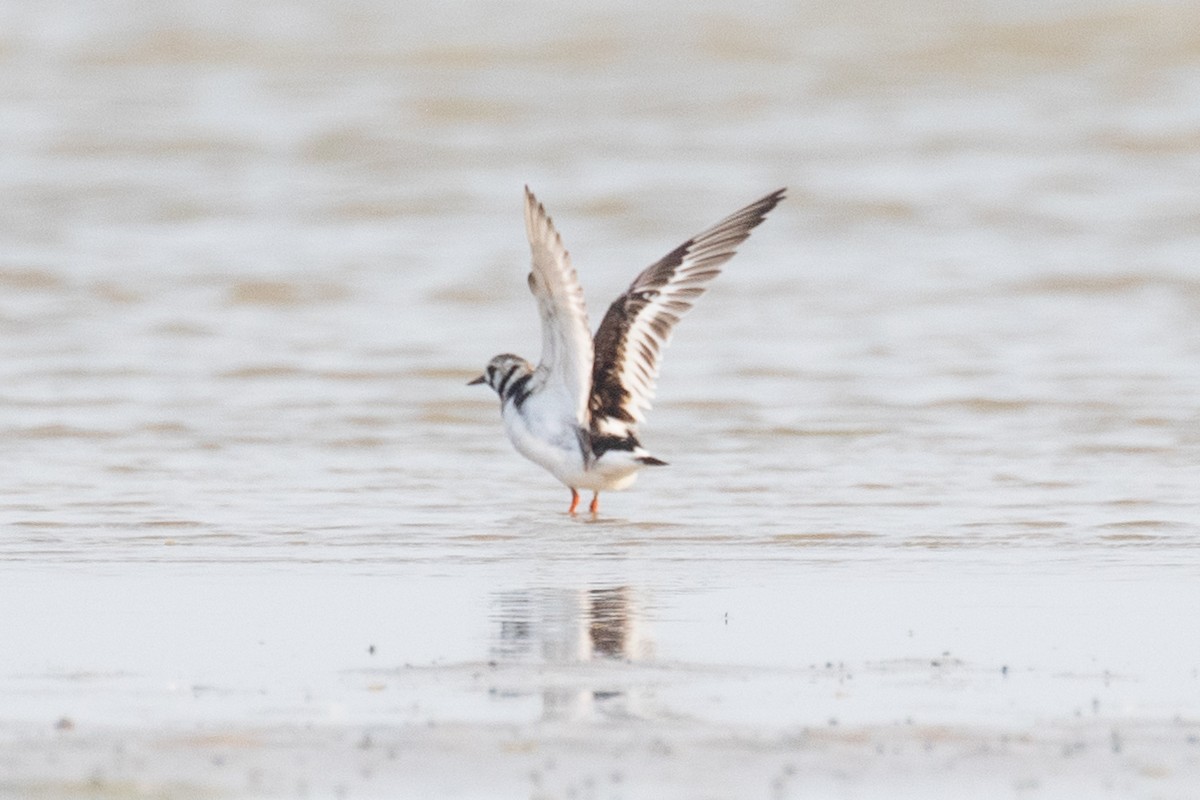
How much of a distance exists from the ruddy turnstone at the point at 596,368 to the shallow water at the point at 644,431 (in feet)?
0.85

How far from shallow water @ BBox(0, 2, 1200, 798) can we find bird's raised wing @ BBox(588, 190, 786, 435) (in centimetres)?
40

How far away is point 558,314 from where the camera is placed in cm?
834

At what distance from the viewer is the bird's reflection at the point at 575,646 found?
496 centimetres

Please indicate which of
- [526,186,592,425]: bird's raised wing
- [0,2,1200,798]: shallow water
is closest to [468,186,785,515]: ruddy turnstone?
[526,186,592,425]: bird's raised wing

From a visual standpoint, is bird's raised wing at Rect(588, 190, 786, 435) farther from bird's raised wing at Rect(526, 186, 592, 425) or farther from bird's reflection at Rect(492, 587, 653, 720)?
bird's reflection at Rect(492, 587, 653, 720)

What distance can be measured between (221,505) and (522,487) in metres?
1.43

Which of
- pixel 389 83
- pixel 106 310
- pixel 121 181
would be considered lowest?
pixel 106 310

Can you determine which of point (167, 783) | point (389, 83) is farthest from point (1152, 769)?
point (389, 83)

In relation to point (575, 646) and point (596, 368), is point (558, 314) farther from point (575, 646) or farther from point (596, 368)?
point (575, 646)

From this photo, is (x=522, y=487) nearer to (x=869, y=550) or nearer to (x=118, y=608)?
(x=869, y=550)

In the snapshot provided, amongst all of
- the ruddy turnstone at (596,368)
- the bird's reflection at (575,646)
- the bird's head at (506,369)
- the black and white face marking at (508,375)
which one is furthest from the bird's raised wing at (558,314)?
the bird's reflection at (575,646)

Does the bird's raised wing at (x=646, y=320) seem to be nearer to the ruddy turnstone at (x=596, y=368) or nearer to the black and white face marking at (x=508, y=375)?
the ruddy turnstone at (x=596, y=368)

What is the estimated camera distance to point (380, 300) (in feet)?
46.1

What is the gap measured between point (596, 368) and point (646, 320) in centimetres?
31
